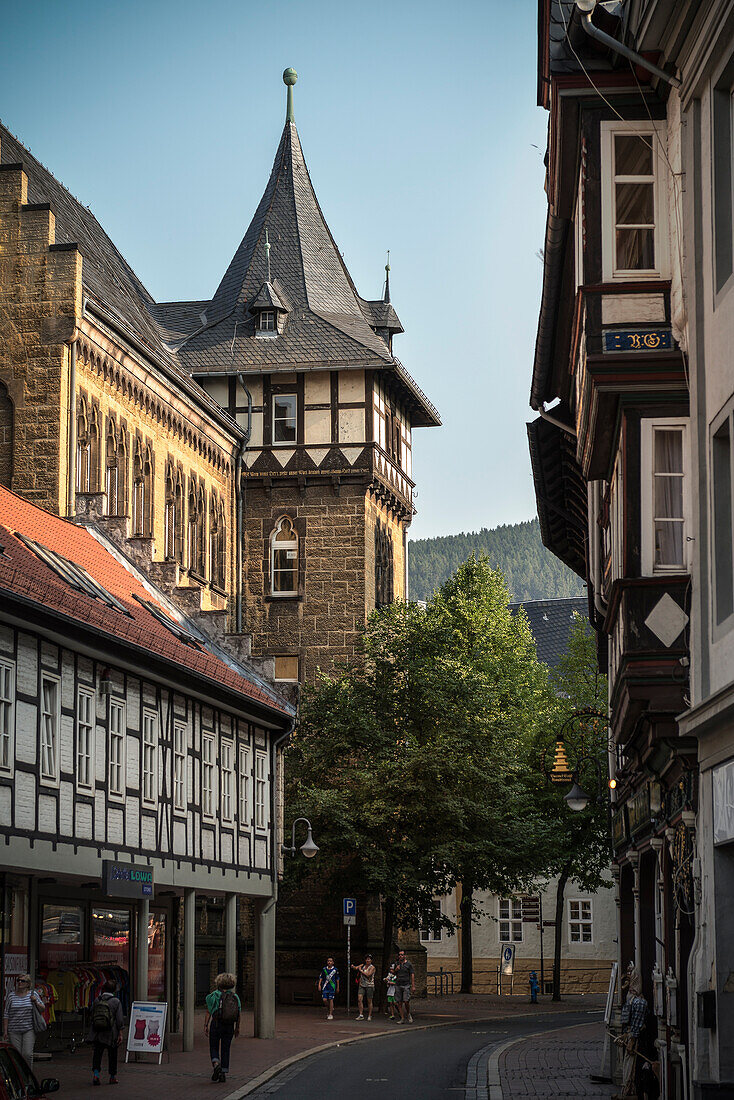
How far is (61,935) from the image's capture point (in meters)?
27.4

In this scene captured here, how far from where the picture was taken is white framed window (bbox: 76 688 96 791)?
25125mm

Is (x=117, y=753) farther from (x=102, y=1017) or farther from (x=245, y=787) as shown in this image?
(x=245, y=787)

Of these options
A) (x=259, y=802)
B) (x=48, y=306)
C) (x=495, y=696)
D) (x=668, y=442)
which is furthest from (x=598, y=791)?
(x=668, y=442)


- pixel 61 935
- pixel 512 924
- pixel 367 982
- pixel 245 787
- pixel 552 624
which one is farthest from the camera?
pixel 552 624

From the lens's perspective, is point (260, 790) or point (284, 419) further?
point (284, 419)

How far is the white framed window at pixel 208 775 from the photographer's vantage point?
31062 millimetres

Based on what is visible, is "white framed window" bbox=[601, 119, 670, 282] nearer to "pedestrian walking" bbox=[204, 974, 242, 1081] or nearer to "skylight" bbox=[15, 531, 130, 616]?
"pedestrian walking" bbox=[204, 974, 242, 1081]

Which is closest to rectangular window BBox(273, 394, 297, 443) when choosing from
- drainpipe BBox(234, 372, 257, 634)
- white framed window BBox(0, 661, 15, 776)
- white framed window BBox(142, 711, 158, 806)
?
drainpipe BBox(234, 372, 257, 634)

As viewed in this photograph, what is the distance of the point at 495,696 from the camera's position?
148 feet

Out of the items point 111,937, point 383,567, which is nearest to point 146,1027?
point 111,937

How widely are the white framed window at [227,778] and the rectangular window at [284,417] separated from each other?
22500 mm

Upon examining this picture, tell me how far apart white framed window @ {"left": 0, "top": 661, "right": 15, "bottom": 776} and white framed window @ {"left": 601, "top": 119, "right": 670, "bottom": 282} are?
1033 centimetres

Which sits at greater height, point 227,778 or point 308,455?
point 308,455

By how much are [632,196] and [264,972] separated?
2137 cm
